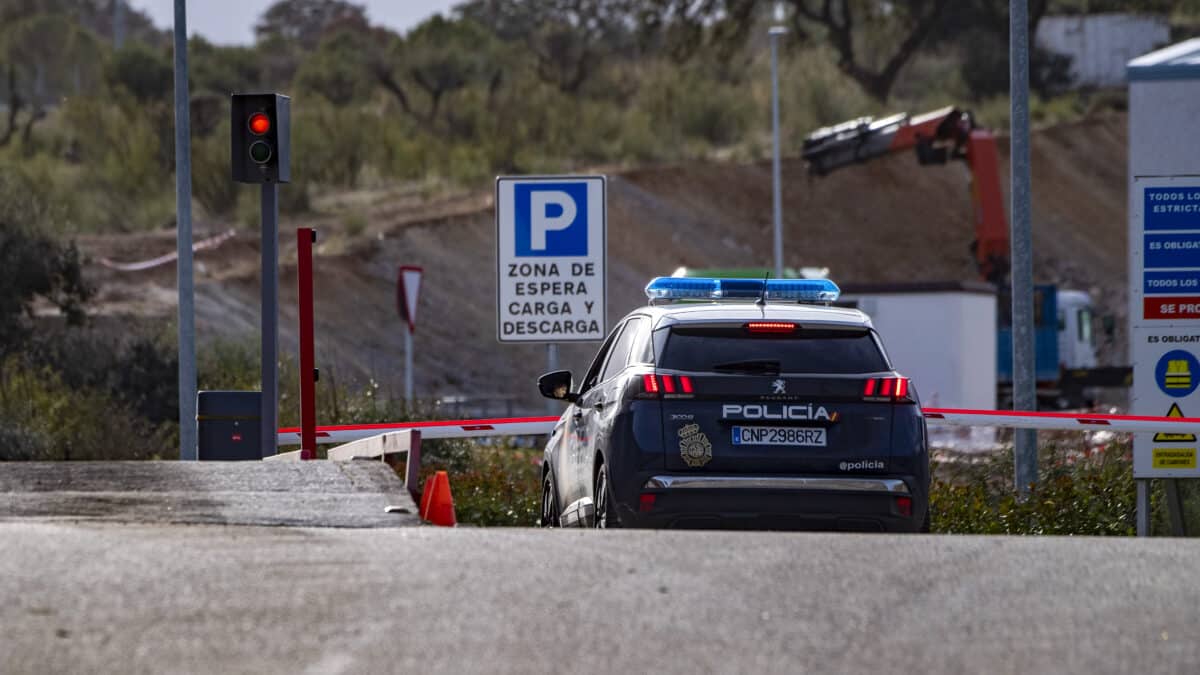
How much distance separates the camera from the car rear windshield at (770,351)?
38.1 ft

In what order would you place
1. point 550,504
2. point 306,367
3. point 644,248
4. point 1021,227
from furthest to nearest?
point 644,248 → point 1021,227 → point 550,504 → point 306,367

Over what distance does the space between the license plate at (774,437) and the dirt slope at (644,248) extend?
65.5 feet

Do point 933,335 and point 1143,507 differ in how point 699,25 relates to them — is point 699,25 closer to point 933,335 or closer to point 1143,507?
point 933,335

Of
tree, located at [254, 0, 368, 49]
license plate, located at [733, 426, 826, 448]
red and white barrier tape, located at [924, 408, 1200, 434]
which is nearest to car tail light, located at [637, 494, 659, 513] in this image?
license plate, located at [733, 426, 826, 448]

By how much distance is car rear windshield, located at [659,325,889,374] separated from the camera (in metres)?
11.6

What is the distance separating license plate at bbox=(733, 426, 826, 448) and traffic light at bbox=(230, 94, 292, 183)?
620 cm

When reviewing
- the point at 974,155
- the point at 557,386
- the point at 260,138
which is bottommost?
the point at 557,386

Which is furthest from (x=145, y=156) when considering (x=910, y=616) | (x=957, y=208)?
(x=910, y=616)

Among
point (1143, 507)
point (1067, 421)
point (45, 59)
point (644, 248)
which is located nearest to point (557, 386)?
point (1067, 421)

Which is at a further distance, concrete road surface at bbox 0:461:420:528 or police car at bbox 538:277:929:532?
police car at bbox 538:277:929:532

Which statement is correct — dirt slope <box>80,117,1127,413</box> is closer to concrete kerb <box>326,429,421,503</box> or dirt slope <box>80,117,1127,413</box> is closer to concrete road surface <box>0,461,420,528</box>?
concrete kerb <box>326,429,421,503</box>

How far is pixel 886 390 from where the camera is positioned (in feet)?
37.9

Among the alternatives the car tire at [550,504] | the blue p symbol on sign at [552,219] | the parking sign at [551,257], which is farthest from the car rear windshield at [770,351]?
the blue p symbol on sign at [552,219]

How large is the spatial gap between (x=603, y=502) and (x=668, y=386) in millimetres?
820
